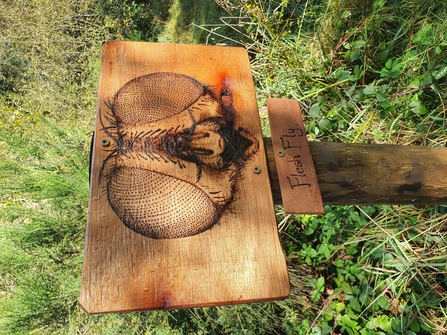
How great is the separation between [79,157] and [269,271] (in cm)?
138

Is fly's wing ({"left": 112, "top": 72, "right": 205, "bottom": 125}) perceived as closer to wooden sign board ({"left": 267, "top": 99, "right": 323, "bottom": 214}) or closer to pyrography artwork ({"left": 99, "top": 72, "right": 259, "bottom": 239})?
pyrography artwork ({"left": 99, "top": 72, "right": 259, "bottom": 239})

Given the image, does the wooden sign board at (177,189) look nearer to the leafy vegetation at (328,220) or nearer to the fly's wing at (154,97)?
the fly's wing at (154,97)

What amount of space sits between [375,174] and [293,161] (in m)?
0.21

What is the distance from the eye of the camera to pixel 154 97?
0.88 meters

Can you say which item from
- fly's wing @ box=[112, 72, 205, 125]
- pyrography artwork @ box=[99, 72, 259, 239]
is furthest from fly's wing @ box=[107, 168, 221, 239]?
fly's wing @ box=[112, 72, 205, 125]

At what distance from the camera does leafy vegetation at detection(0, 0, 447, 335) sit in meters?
1.46

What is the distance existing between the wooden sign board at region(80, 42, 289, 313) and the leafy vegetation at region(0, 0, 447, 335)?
0.90 meters

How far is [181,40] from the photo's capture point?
2.73 metres

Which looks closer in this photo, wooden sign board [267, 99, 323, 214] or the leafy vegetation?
wooden sign board [267, 99, 323, 214]

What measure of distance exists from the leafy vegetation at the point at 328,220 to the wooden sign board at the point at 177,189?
897 millimetres

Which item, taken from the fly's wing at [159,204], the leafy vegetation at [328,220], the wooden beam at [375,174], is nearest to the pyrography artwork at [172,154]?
the fly's wing at [159,204]

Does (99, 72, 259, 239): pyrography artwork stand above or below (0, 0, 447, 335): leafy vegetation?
above

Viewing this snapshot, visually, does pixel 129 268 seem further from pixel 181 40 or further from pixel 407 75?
pixel 181 40

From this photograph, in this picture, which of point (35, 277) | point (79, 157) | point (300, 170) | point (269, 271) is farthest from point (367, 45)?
point (35, 277)
